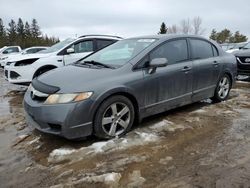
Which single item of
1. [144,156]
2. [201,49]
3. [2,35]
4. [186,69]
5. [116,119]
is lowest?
[144,156]

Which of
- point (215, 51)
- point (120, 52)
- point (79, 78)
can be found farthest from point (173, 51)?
point (79, 78)

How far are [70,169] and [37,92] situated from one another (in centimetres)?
140

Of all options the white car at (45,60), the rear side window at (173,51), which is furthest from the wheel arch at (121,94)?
the white car at (45,60)

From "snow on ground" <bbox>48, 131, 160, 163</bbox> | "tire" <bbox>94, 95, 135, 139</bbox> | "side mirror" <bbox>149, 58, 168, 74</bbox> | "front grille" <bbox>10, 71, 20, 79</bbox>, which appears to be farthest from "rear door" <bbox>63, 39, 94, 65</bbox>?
"snow on ground" <bbox>48, 131, 160, 163</bbox>

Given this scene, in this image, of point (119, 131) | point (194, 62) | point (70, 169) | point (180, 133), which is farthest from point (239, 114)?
point (70, 169)

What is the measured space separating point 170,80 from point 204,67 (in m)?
1.10

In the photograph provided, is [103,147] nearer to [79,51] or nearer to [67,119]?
[67,119]

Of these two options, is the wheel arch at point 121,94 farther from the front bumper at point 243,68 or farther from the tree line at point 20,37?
the tree line at point 20,37

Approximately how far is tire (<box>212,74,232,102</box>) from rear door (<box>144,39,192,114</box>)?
3.59 feet

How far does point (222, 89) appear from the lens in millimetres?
6754

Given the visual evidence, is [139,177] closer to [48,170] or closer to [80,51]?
[48,170]

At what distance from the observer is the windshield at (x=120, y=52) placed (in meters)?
5.07

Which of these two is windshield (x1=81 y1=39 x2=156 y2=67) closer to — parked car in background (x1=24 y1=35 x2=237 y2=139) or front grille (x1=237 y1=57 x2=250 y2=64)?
parked car in background (x1=24 y1=35 x2=237 y2=139)

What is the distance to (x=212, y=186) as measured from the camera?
126 inches
